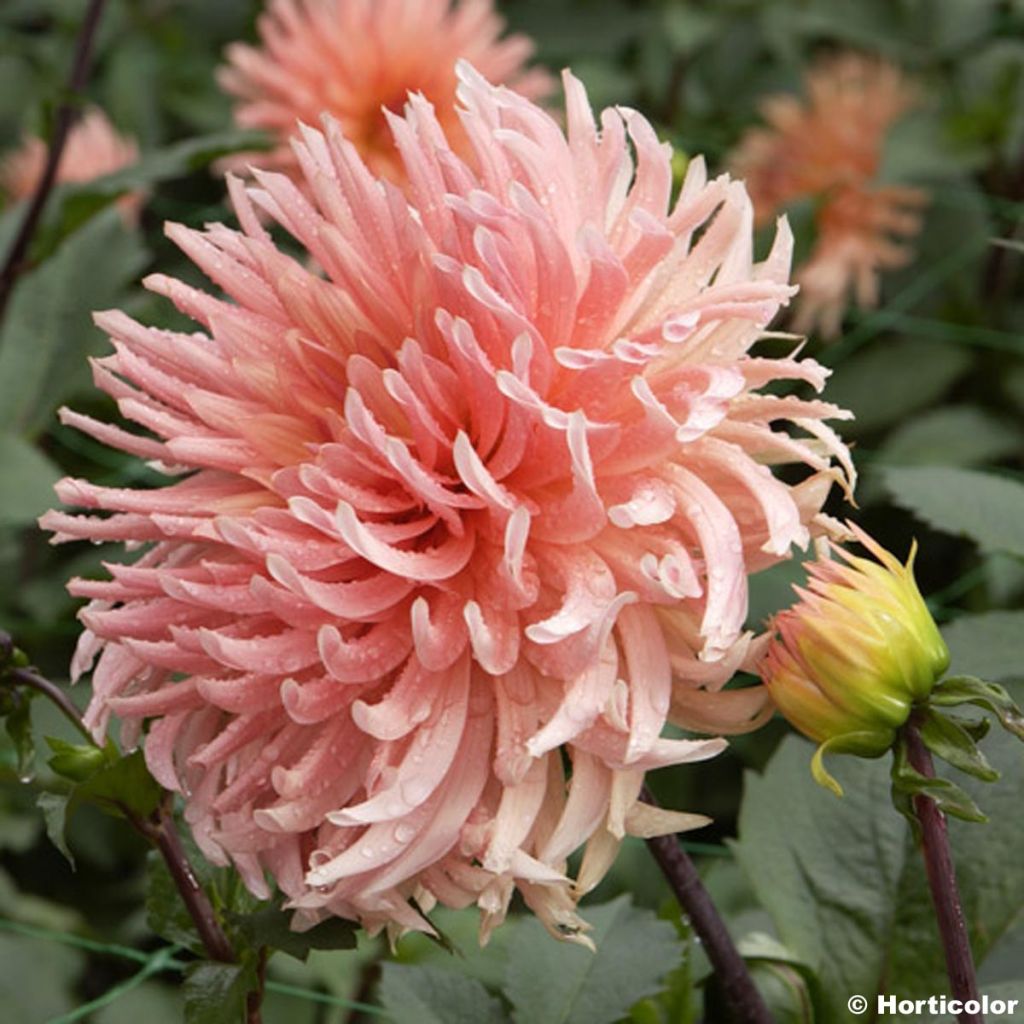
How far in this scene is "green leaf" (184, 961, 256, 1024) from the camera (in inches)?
25.8

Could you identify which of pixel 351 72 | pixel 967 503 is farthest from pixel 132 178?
pixel 967 503

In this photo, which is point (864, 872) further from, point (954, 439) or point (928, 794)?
point (954, 439)

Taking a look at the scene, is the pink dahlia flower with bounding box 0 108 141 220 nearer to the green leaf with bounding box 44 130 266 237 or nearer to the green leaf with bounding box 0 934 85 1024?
the green leaf with bounding box 44 130 266 237

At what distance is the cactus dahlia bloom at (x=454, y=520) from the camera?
1.93 ft

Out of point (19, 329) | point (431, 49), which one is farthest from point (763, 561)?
point (431, 49)

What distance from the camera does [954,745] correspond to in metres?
0.60

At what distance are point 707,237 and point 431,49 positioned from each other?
106 centimetres

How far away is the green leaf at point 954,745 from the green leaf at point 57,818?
324 millimetres

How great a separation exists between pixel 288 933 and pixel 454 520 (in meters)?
0.18

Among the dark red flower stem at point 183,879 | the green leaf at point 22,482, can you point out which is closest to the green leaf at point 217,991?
the dark red flower stem at point 183,879

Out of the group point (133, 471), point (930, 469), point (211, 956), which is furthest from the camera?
point (133, 471)

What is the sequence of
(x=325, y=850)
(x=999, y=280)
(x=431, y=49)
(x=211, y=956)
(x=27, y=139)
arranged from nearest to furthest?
(x=325, y=850), (x=211, y=956), (x=431, y=49), (x=999, y=280), (x=27, y=139)

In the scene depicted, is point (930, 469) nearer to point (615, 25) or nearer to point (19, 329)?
point (19, 329)

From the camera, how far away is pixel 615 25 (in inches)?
85.0
